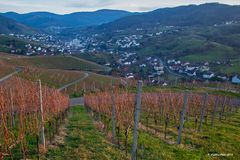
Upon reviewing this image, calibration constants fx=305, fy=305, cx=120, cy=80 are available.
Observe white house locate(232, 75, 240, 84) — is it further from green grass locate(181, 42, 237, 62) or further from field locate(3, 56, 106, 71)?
field locate(3, 56, 106, 71)

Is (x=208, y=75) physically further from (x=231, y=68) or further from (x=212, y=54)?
(x=212, y=54)

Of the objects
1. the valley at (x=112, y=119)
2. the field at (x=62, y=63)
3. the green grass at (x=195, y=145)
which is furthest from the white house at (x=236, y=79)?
the green grass at (x=195, y=145)

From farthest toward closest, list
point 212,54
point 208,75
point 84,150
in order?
point 212,54 → point 208,75 → point 84,150

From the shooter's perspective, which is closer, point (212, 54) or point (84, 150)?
point (84, 150)

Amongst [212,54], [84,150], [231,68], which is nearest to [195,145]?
[84,150]

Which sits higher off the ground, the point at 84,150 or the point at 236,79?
the point at 84,150

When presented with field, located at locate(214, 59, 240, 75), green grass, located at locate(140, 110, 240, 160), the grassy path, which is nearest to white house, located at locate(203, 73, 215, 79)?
field, located at locate(214, 59, 240, 75)

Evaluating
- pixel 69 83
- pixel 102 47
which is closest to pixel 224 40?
pixel 102 47

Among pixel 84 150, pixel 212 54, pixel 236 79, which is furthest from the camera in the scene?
pixel 212 54

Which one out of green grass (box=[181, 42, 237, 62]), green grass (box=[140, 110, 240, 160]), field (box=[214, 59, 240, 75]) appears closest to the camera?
green grass (box=[140, 110, 240, 160])

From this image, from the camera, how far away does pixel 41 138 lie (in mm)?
11016

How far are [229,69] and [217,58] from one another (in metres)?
21.1

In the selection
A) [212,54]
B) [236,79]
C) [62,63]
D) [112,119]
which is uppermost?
[112,119]

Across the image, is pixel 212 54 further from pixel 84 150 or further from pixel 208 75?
pixel 84 150
